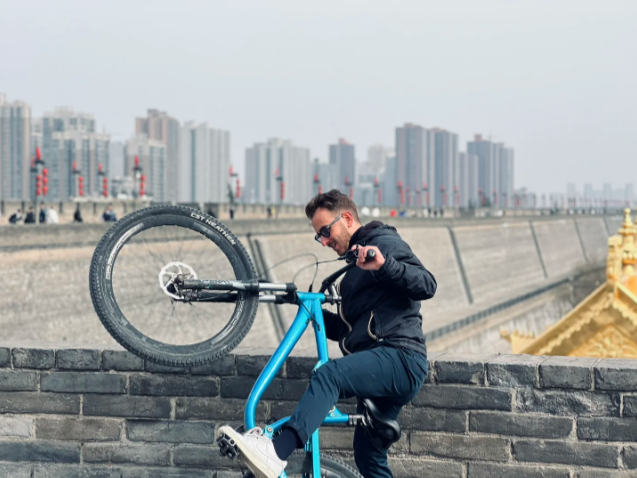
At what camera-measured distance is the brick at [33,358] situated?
497cm

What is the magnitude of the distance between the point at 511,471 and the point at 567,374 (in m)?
0.60

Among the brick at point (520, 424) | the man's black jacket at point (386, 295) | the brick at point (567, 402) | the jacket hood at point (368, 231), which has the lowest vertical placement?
the brick at point (520, 424)

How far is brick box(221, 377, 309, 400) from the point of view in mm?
4727

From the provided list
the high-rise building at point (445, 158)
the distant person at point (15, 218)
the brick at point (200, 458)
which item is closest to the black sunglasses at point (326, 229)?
the brick at point (200, 458)

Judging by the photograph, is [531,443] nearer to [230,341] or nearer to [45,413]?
[230,341]

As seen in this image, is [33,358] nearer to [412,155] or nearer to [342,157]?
[342,157]

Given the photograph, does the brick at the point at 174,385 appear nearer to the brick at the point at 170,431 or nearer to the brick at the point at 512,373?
the brick at the point at 170,431

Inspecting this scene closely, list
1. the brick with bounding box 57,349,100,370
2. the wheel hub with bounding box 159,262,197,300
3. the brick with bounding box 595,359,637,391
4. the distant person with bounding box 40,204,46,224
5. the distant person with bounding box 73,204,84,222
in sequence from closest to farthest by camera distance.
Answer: the wheel hub with bounding box 159,262,197,300, the brick with bounding box 595,359,637,391, the brick with bounding box 57,349,100,370, the distant person with bounding box 40,204,46,224, the distant person with bounding box 73,204,84,222

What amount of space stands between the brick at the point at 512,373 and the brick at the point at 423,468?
0.50 metres

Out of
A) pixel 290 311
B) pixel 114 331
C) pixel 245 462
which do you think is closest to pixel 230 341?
pixel 114 331

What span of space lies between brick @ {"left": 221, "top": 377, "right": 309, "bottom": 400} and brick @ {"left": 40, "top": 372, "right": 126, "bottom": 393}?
2.01 feet

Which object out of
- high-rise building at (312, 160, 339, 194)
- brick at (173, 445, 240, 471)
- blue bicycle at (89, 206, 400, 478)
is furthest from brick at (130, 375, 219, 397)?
high-rise building at (312, 160, 339, 194)

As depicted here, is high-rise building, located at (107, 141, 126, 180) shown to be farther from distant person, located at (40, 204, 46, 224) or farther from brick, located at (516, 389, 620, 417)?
brick, located at (516, 389, 620, 417)

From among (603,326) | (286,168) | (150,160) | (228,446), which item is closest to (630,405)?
(228,446)
